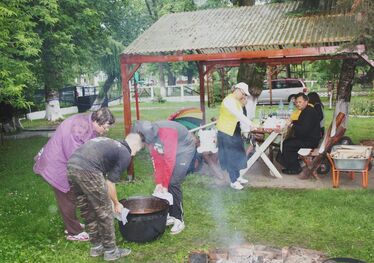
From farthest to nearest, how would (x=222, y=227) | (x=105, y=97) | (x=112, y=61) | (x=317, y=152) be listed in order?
(x=105, y=97) → (x=112, y=61) → (x=317, y=152) → (x=222, y=227)

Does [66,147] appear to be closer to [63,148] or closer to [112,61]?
[63,148]

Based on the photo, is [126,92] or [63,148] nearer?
[63,148]

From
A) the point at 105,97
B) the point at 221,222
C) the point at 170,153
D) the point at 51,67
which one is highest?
the point at 51,67

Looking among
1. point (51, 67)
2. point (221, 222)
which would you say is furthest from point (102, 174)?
point (51, 67)

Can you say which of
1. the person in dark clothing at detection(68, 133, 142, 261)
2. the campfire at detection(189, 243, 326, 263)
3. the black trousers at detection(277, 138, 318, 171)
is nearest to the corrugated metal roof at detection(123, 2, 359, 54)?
the black trousers at detection(277, 138, 318, 171)

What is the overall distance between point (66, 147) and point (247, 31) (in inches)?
206

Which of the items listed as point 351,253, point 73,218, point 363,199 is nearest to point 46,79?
point 73,218

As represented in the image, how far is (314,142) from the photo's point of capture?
8930 mm

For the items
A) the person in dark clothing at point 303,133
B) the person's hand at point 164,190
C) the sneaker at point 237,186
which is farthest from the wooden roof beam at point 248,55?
the person's hand at point 164,190

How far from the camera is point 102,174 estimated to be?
486 cm

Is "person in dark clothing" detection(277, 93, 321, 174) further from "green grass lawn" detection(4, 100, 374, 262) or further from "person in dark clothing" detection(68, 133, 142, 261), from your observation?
"person in dark clothing" detection(68, 133, 142, 261)

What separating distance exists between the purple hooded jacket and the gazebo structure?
3510mm

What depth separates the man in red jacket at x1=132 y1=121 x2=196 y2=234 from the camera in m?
4.96

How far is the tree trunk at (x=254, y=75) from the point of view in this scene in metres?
12.7
